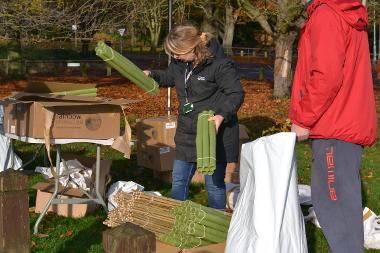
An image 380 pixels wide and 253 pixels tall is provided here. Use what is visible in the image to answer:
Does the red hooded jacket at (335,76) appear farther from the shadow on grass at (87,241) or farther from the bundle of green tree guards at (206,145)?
the shadow on grass at (87,241)

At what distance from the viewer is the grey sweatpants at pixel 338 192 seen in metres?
4.01

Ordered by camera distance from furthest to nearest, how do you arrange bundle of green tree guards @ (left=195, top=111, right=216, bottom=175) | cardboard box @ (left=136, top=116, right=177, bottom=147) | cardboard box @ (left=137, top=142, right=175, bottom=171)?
cardboard box @ (left=136, top=116, right=177, bottom=147)
cardboard box @ (left=137, top=142, right=175, bottom=171)
bundle of green tree guards @ (left=195, top=111, right=216, bottom=175)

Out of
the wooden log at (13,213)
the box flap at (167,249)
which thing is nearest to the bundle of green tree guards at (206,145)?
the box flap at (167,249)

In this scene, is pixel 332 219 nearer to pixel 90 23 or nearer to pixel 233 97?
pixel 233 97

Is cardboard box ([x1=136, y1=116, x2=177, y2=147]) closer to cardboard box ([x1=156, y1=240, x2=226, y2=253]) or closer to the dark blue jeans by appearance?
the dark blue jeans

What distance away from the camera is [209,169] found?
16.2 ft

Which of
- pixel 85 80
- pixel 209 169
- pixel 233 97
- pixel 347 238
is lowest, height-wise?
pixel 347 238

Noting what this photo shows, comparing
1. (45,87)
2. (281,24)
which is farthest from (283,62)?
(45,87)

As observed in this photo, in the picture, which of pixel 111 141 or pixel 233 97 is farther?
pixel 111 141

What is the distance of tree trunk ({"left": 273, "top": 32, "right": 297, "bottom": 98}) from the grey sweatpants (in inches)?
590

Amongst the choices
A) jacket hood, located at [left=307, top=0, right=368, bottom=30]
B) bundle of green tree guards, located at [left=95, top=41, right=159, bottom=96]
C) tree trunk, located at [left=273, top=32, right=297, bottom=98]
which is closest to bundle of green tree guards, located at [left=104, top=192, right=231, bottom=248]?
bundle of green tree guards, located at [left=95, top=41, right=159, bottom=96]

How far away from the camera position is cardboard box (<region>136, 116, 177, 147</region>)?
8.29 m

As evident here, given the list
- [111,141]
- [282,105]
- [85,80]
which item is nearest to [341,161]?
[111,141]

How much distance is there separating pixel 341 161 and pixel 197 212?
1.17m
